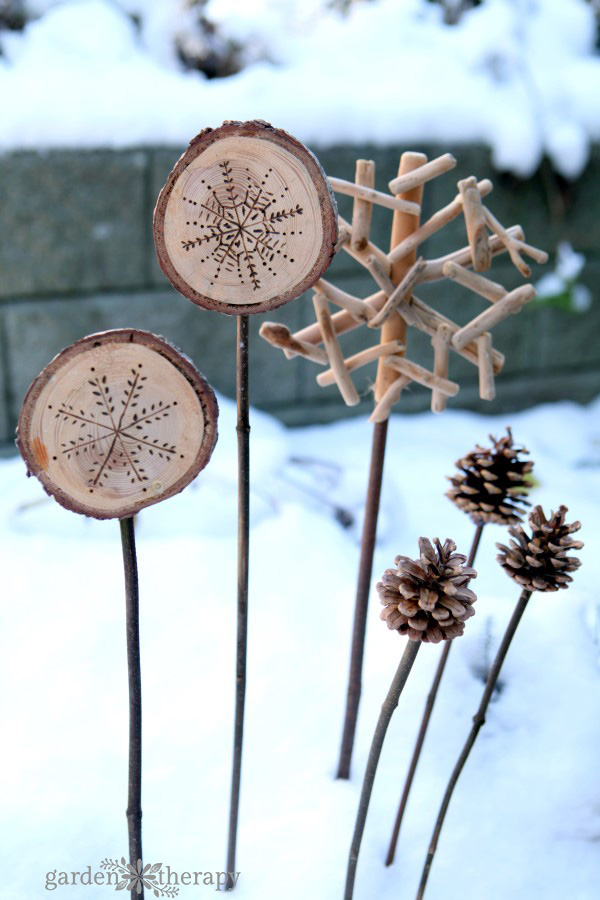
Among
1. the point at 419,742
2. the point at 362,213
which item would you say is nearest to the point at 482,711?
the point at 419,742

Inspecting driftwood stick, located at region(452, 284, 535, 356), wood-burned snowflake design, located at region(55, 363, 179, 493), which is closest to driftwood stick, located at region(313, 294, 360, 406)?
driftwood stick, located at region(452, 284, 535, 356)

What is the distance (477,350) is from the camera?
2.66 feet

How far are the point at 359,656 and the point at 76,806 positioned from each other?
336mm

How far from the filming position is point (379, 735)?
679mm

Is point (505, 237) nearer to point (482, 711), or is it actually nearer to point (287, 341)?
point (287, 341)

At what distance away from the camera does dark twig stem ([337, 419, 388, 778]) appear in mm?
854

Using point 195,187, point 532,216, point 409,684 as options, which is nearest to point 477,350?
point 195,187

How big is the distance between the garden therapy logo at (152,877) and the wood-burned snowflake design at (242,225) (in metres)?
0.57

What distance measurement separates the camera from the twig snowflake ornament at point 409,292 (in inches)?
30.2

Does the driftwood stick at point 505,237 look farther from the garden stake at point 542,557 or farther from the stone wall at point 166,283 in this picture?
the stone wall at point 166,283

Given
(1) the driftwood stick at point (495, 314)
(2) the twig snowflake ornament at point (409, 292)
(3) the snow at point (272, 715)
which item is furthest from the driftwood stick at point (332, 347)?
(3) the snow at point (272, 715)

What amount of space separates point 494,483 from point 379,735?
25 centimetres

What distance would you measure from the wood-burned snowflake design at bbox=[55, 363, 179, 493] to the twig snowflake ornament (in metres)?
0.19

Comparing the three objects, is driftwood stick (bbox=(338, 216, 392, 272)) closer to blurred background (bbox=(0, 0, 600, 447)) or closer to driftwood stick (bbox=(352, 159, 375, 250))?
driftwood stick (bbox=(352, 159, 375, 250))
